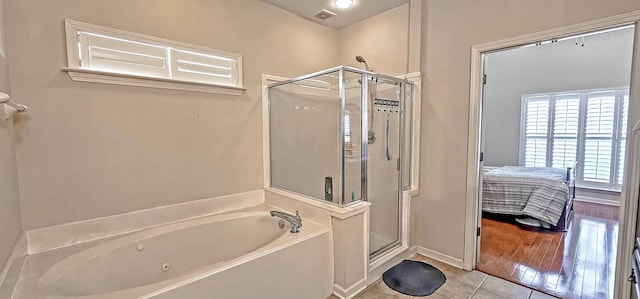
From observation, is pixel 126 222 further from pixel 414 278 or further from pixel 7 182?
pixel 414 278

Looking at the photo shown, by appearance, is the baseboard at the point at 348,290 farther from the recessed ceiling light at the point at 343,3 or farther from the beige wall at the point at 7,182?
→ the recessed ceiling light at the point at 343,3

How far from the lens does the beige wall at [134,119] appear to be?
1734 mm

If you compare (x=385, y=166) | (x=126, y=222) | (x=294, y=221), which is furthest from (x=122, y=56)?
(x=385, y=166)

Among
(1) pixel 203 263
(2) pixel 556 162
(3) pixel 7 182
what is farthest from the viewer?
(2) pixel 556 162

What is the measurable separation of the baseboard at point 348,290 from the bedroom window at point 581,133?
4909mm

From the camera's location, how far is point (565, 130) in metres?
4.98

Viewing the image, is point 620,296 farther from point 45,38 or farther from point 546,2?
point 45,38

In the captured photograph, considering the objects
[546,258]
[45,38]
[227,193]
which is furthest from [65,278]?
[546,258]

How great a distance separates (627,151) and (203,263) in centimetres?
305

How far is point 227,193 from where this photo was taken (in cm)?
262

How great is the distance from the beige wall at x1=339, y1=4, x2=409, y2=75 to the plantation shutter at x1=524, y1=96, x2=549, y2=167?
4.02 metres

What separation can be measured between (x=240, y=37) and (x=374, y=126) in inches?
60.2

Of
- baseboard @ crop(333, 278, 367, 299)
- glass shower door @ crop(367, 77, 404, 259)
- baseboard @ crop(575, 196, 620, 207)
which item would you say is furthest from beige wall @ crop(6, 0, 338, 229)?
baseboard @ crop(575, 196, 620, 207)

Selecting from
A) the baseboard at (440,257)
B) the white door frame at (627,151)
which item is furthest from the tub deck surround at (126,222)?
the white door frame at (627,151)
